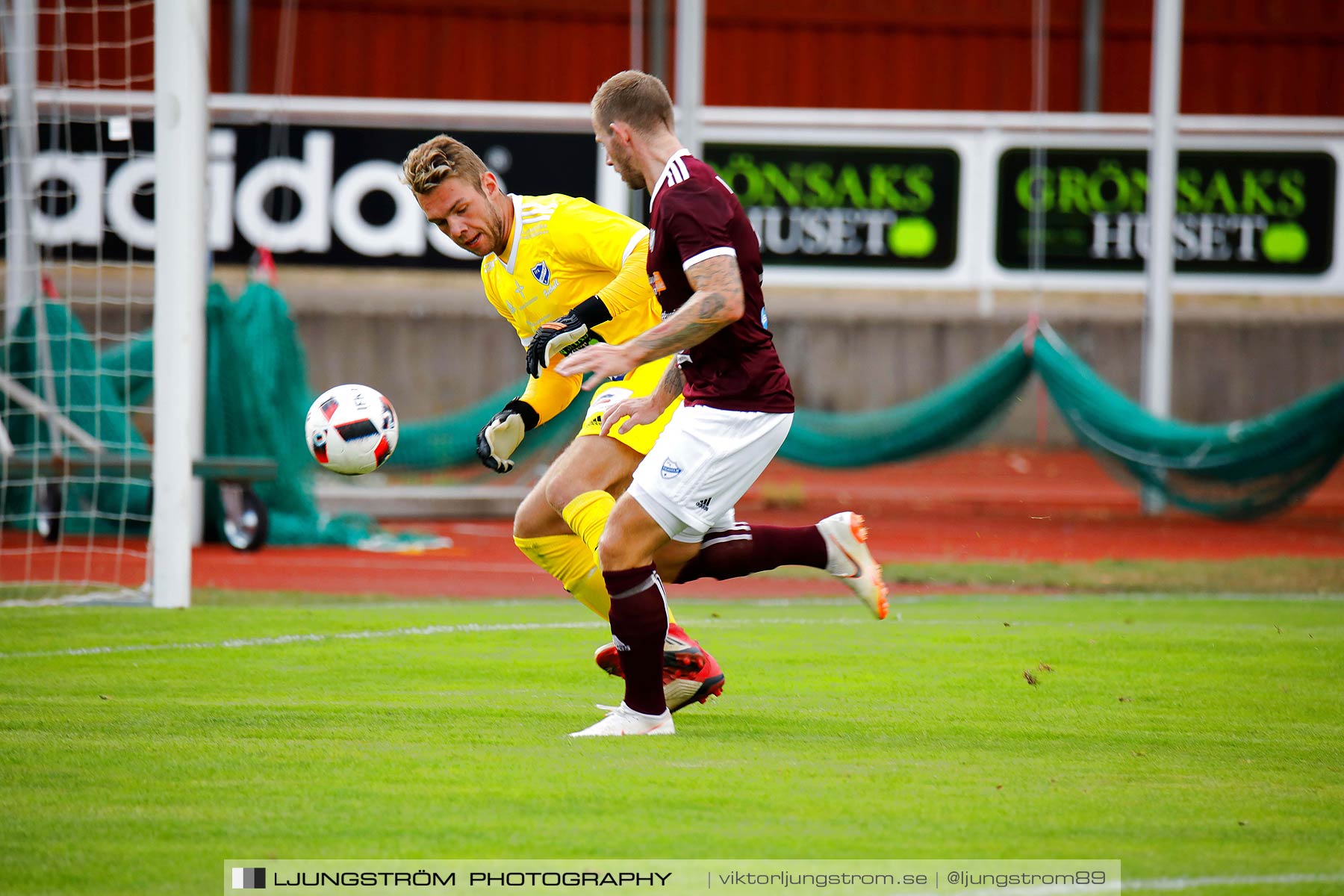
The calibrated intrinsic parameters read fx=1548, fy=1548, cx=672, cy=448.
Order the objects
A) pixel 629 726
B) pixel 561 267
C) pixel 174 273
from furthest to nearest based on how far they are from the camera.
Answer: pixel 174 273
pixel 561 267
pixel 629 726

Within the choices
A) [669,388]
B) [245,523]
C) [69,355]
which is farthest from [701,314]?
[69,355]

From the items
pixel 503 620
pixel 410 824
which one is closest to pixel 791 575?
pixel 503 620

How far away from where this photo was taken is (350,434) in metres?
5.98

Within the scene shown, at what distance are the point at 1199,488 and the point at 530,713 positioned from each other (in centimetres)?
857

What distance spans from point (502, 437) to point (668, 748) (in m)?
1.34

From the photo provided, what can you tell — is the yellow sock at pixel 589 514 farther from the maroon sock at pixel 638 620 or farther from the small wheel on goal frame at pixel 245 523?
the small wheel on goal frame at pixel 245 523

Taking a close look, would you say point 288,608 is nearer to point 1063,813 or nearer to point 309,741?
point 309,741

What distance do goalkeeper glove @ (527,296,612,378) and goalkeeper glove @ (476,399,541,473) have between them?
0.85ft

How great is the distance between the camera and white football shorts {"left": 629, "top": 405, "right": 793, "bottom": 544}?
5.02 m

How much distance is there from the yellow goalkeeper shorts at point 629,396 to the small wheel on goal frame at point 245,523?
6351 millimetres

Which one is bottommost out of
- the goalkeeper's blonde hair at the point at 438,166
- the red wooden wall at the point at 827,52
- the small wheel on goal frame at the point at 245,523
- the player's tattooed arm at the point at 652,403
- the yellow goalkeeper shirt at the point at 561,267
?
the small wheel on goal frame at the point at 245,523

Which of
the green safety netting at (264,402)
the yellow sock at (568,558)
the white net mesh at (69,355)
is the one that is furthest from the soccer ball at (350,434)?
the green safety netting at (264,402)

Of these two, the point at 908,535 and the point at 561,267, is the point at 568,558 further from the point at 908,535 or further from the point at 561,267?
the point at 908,535

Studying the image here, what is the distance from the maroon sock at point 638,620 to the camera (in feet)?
16.6
